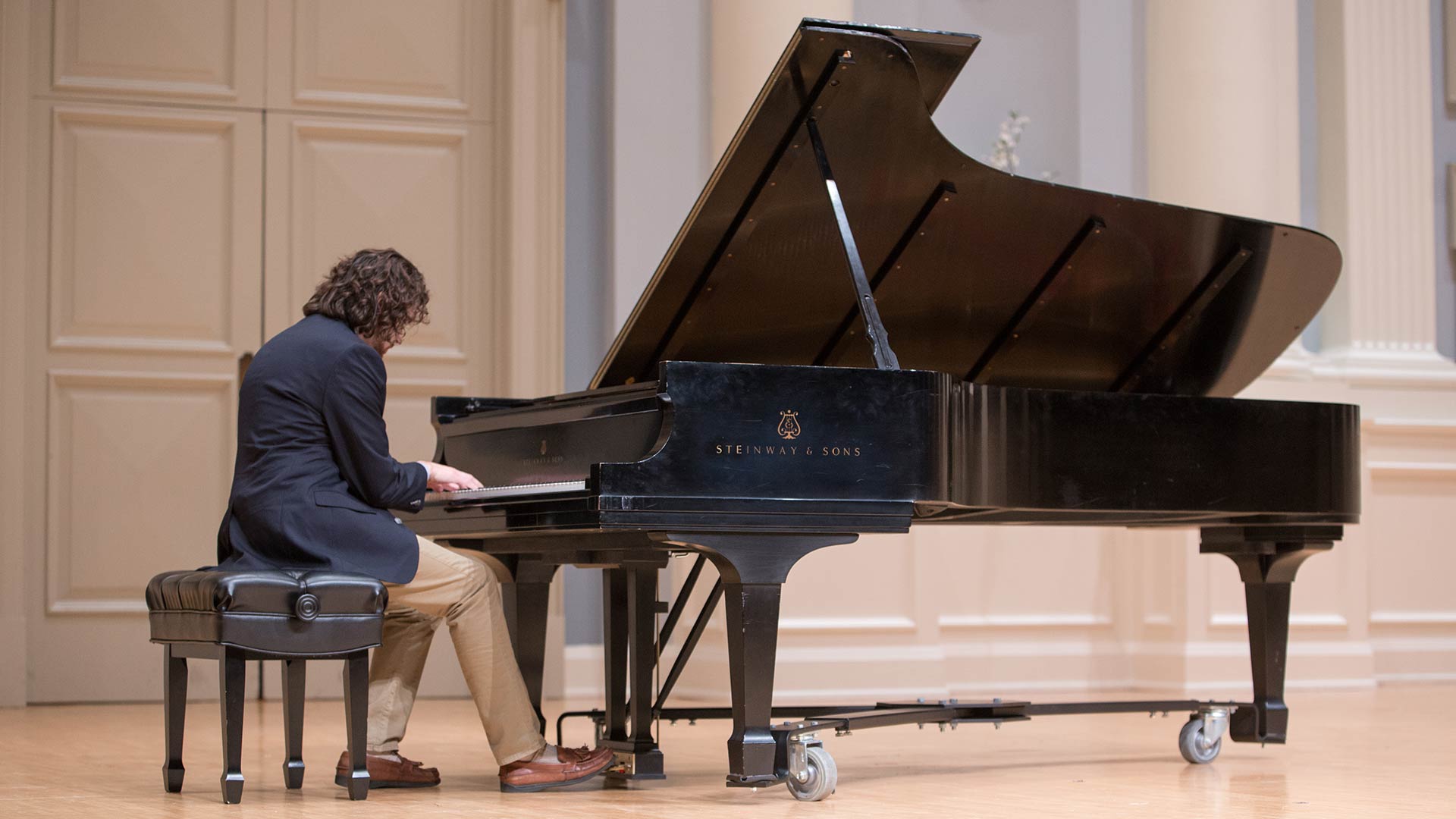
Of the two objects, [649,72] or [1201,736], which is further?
[649,72]

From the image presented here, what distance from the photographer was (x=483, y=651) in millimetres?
3236

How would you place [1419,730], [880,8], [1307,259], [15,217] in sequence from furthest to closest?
[880,8] → [15,217] → [1419,730] → [1307,259]

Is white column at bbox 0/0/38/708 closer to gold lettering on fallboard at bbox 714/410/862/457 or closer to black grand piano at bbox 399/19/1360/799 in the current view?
black grand piano at bbox 399/19/1360/799

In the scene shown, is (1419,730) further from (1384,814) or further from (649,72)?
(649,72)

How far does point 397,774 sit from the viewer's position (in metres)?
3.45

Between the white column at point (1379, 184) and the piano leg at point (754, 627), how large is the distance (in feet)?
14.3

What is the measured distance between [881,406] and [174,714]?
1.55 meters

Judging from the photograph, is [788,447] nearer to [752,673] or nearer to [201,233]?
[752,673]

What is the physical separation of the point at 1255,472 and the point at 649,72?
10.3 feet

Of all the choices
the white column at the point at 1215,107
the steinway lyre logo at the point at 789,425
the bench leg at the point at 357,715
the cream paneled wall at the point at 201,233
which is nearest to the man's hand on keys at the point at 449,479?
the bench leg at the point at 357,715

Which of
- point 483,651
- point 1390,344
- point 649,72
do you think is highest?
point 649,72

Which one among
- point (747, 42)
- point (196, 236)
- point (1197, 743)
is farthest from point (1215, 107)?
point (196, 236)

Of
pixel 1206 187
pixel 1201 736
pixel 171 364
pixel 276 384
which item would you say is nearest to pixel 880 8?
pixel 1206 187

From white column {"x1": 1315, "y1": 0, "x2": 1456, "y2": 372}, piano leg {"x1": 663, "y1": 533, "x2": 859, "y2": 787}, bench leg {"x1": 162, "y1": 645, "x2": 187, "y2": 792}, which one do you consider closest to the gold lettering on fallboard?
piano leg {"x1": 663, "y1": 533, "x2": 859, "y2": 787}
